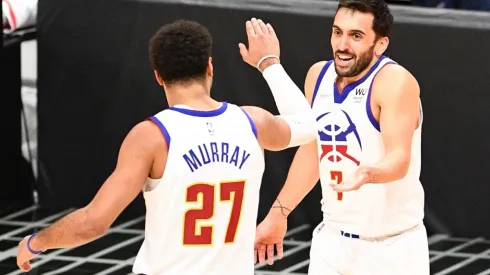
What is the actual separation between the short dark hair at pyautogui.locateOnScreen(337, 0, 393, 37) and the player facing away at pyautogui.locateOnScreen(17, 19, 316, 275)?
127cm

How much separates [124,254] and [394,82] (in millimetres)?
3214

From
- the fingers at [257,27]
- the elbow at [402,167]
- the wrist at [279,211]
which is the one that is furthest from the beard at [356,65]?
the fingers at [257,27]

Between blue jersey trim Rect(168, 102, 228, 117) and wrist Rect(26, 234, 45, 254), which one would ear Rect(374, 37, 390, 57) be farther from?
wrist Rect(26, 234, 45, 254)

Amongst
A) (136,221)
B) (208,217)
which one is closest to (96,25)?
(136,221)

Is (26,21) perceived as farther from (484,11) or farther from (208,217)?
(208,217)

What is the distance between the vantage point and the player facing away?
4.39 metres

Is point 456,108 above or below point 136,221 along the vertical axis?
above

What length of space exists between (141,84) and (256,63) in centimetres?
393

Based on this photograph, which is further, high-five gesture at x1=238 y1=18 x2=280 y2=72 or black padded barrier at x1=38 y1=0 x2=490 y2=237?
black padded barrier at x1=38 y1=0 x2=490 y2=237

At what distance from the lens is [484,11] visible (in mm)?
8688

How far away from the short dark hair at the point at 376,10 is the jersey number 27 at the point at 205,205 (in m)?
1.45

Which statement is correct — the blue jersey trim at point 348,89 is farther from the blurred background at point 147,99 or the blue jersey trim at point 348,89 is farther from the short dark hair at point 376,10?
the blurred background at point 147,99

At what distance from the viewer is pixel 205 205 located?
14.9ft

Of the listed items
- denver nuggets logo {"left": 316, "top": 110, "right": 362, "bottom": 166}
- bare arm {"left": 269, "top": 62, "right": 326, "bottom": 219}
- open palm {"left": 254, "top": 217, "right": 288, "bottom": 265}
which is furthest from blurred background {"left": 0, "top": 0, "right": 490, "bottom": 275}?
denver nuggets logo {"left": 316, "top": 110, "right": 362, "bottom": 166}
